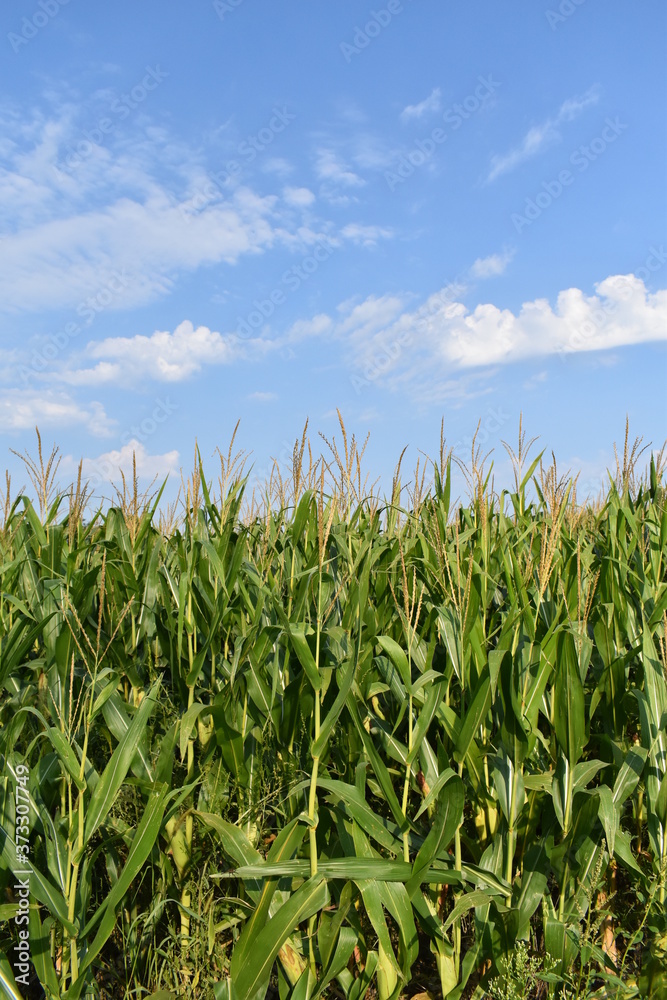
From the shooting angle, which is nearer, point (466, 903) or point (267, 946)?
point (267, 946)

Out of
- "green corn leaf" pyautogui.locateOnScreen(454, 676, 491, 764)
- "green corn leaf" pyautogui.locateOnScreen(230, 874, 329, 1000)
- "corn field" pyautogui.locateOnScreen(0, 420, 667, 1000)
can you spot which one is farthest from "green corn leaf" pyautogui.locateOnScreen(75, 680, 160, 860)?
"green corn leaf" pyautogui.locateOnScreen(454, 676, 491, 764)

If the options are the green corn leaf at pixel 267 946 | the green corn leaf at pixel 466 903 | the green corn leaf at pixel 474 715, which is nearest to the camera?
the green corn leaf at pixel 267 946

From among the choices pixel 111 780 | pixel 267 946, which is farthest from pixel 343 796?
pixel 111 780

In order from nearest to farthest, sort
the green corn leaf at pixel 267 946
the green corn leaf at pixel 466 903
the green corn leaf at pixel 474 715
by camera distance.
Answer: the green corn leaf at pixel 267 946, the green corn leaf at pixel 466 903, the green corn leaf at pixel 474 715

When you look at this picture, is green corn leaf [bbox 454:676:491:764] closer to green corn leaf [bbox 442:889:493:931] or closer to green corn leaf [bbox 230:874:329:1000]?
Answer: green corn leaf [bbox 442:889:493:931]

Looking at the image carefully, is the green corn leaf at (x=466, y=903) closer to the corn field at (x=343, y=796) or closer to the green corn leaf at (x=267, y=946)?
the corn field at (x=343, y=796)

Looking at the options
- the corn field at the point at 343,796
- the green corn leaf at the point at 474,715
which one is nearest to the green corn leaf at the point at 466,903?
the corn field at the point at 343,796

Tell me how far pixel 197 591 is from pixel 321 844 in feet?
4.42

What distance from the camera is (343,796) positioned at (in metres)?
2.51

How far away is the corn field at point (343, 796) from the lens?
8.16ft

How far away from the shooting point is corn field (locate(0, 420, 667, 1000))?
2.49 m

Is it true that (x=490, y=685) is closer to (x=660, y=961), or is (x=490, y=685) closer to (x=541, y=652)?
(x=541, y=652)

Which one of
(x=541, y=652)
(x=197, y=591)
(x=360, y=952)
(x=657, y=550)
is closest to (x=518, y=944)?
(x=360, y=952)

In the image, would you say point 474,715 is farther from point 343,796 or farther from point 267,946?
point 267,946
